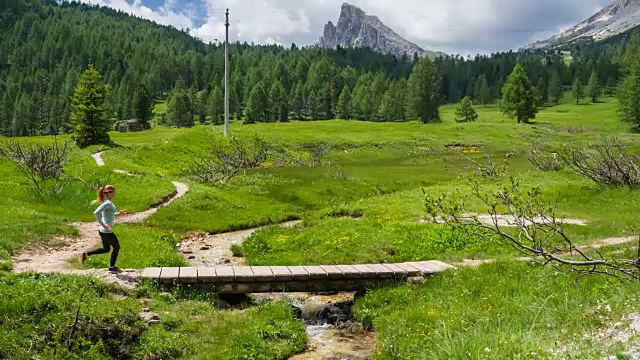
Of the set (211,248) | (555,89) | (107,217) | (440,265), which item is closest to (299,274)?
(440,265)

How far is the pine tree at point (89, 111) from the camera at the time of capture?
194 feet

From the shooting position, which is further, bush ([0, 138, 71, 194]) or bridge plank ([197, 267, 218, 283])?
bush ([0, 138, 71, 194])

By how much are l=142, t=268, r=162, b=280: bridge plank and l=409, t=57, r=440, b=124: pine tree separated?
119035 millimetres

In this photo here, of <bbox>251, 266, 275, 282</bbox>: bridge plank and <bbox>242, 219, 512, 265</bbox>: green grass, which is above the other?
<bbox>251, 266, 275, 282</bbox>: bridge plank

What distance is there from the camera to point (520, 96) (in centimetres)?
11062

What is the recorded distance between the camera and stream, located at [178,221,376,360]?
12688 mm

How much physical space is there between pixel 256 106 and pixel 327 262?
455ft

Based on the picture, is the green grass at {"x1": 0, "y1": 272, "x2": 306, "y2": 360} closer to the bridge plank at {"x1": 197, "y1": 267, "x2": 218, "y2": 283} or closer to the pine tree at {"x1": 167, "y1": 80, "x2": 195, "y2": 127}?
the bridge plank at {"x1": 197, "y1": 267, "x2": 218, "y2": 283}

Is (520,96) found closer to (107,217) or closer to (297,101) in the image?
(297,101)

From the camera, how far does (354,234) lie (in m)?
23.5

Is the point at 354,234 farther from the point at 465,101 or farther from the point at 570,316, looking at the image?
the point at 465,101

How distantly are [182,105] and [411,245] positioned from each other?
14288cm

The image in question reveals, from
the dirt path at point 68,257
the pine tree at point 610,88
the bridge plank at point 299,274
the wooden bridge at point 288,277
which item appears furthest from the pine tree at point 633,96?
the pine tree at point 610,88

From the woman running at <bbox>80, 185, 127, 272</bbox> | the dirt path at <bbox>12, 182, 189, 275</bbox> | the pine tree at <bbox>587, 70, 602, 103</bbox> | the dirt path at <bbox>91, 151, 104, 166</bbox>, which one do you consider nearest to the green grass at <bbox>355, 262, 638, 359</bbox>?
the woman running at <bbox>80, 185, 127, 272</bbox>
